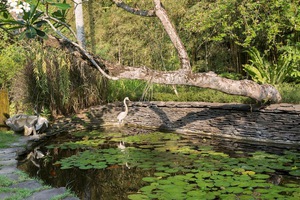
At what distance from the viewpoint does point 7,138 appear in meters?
7.04

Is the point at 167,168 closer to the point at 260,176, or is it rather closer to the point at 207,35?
the point at 260,176

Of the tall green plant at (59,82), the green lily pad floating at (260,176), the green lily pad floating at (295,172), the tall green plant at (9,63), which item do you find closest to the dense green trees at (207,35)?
the tall green plant at (9,63)

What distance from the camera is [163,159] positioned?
5516 millimetres

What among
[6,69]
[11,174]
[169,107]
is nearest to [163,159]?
[11,174]

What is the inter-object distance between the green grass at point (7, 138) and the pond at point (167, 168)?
1.76 ft

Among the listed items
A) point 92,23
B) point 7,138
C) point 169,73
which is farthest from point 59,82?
point 92,23

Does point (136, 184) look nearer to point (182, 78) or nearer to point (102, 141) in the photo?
point (182, 78)

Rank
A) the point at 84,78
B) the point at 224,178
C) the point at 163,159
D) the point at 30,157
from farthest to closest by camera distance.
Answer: the point at 84,78 → the point at 30,157 → the point at 163,159 → the point at 224,178

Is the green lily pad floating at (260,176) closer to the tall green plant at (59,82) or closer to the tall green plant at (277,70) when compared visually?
the tall green plant at (277,70)

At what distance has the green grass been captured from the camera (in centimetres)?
646

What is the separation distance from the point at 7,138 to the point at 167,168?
356 cm

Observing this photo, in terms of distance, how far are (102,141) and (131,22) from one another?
6.02 meters

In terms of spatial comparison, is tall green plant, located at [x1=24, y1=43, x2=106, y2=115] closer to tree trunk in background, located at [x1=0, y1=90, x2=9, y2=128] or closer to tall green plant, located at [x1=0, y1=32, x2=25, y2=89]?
tree trunk in background, located at [x1=0, y1=90, x2=9, y2=128]

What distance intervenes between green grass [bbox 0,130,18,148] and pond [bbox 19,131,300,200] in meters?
0.54
